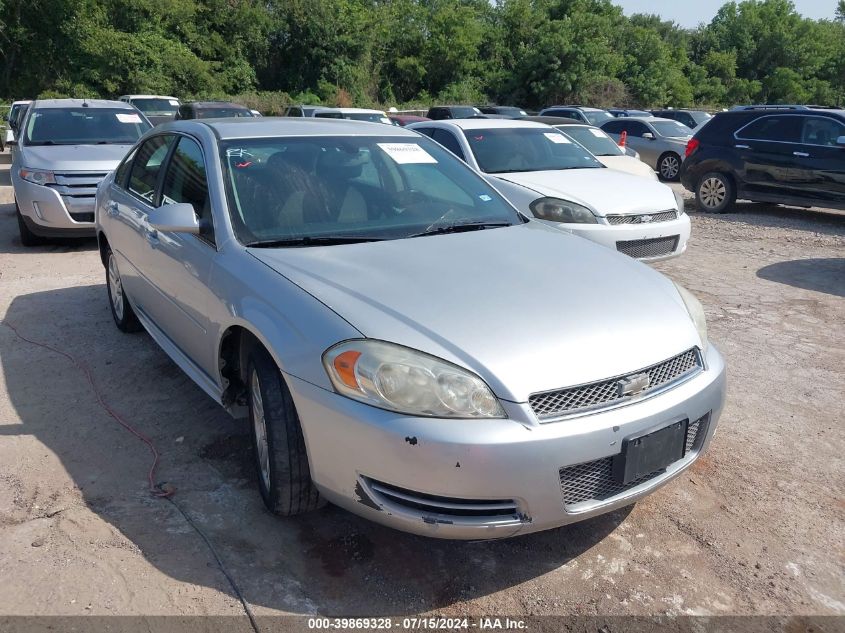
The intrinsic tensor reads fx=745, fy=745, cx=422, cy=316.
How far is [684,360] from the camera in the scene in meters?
3.03

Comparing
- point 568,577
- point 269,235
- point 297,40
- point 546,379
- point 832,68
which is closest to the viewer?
point 546,379

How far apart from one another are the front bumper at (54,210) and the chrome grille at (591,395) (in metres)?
7.27

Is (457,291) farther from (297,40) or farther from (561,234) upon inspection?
(297,40)

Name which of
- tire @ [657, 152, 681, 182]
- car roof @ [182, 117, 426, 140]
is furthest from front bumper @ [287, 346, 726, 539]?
tire @ [657, 152, 681, 182]

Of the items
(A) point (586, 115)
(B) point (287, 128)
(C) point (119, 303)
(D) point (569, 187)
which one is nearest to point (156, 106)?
(A) point (586, 115)

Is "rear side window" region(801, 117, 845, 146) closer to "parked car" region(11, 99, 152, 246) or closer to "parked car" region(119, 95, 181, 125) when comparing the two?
"parked car" region(11, 99, 152, 246)

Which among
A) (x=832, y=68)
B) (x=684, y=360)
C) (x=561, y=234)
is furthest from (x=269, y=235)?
(x=832, y=68)

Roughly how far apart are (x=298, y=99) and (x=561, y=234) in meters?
37.7

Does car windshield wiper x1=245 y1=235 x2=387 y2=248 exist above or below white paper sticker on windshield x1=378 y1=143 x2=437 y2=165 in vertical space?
below

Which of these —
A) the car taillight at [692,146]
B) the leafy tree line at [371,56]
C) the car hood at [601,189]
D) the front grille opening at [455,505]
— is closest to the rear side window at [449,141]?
the car hood at [601,189]

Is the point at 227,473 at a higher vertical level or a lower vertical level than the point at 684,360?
lower

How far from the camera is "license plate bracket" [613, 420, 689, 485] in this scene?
8.86 feet

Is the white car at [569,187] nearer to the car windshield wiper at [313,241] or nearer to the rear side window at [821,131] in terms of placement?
the car windshield wiper at [313,241]

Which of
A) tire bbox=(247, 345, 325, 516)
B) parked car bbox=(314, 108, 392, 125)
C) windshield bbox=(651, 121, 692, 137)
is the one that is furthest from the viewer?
windshield bbox=(651, 121, 692, 137)
